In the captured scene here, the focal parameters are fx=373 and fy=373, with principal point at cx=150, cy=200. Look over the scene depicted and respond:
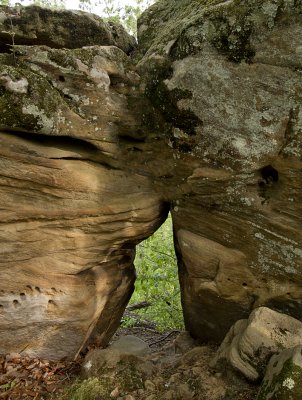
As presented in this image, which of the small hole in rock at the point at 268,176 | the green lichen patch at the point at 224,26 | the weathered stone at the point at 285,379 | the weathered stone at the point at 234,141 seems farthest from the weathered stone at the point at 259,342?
the green lichen patch at the point at 224,26

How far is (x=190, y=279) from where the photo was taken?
721 cm

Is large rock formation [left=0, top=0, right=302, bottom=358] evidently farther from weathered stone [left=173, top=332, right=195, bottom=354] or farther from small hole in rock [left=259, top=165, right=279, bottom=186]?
weathered stone [left=173, top=332, right=195, bottom=354]

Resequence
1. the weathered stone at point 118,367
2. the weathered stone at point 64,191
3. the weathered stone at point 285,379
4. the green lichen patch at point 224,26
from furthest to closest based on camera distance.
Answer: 1. the weathered stone at point 118,367
2. the weathered stone at point 64,191
3. the green lichen patch at point 224,26
4. the weathered stone at point 285,379

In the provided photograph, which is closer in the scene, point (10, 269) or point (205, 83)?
point (205, 83)

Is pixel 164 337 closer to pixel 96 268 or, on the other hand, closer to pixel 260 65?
pixel 96 268

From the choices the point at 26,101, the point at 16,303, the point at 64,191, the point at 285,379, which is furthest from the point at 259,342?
the point at 26,101

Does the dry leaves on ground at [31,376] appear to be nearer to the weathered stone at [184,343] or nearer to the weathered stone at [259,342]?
the weathered stone at [184,343]

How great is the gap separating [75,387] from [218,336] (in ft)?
9.38

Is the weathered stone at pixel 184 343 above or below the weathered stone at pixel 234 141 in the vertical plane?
below

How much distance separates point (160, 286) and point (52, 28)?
945 cm

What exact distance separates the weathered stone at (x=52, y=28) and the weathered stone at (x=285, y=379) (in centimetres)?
594

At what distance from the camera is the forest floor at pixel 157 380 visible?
5.22 meters

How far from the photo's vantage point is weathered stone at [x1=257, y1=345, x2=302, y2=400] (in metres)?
4.12

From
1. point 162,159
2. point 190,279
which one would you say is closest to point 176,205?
point 162,159
